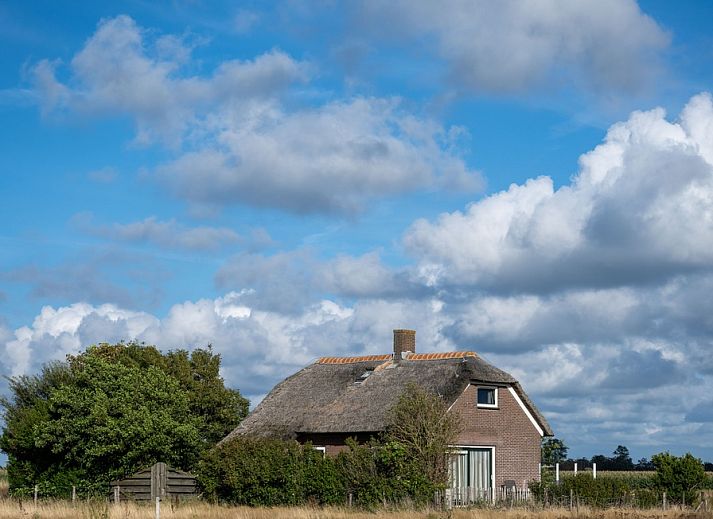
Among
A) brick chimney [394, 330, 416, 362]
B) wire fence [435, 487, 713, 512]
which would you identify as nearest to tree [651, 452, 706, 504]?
wire fence [435, 487, 713, 512]

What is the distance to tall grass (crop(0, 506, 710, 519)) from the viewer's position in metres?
30.5

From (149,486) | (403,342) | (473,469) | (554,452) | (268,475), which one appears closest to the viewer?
(268,475)

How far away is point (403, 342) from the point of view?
47.3 m

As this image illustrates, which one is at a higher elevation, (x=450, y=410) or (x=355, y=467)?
(x=450, y=410)

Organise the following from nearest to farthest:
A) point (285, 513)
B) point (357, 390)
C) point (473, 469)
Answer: point (285, 513) < point (473, 469) < point (357, 390)

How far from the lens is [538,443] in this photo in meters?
45.2

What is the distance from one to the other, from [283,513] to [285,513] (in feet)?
0.31

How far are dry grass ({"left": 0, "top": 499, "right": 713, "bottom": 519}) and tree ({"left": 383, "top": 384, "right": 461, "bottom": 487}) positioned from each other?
3.42 m

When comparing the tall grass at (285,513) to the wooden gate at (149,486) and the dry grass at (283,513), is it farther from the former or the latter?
the wooden gate at (149,486)

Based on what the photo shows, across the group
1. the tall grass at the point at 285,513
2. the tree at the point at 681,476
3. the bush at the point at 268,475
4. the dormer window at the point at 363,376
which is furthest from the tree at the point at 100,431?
the tree at the point at 681,476

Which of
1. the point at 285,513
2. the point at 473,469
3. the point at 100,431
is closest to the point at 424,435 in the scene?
the point at 473,469

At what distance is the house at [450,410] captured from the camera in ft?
137

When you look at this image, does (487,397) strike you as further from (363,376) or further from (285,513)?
(285,513)

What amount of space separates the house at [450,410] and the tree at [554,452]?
24.2m
